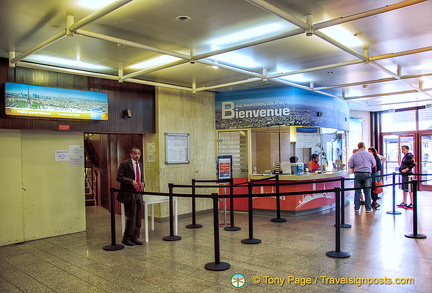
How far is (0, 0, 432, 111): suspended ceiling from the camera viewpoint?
3955 mm

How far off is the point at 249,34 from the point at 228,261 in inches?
120

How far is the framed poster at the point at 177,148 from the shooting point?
8031 millimetres

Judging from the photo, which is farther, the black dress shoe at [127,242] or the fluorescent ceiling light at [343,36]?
the black dress shoe at [127,242]

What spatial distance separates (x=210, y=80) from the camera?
775 centimetres

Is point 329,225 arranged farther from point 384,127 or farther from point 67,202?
point 384,127

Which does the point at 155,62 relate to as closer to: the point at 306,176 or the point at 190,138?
the point at 190,138

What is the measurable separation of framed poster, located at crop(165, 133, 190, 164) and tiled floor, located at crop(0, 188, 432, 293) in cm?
170

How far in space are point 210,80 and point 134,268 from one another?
4368 mm

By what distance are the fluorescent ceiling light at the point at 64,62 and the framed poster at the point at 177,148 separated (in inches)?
86.7

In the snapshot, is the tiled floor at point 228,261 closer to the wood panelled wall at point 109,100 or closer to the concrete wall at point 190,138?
the concrete wall at point 190,138

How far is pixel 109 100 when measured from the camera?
23.6 ft

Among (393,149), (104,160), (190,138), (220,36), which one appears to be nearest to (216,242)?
(220,36)

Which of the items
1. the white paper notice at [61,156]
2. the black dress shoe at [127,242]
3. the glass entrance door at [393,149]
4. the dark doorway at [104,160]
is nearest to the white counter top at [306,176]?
the dark doorway at [104,160]

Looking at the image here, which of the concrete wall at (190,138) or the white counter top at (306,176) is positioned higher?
the concrete wall at (190,138)
